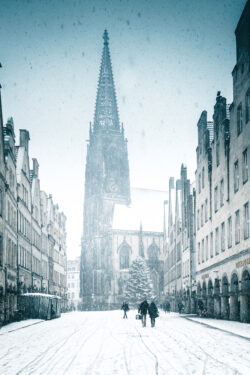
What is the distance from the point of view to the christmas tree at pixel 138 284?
4016 inches

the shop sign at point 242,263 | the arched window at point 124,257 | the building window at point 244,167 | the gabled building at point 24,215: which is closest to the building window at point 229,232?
the shop sign at point 242,263

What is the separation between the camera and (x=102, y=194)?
11794 cm

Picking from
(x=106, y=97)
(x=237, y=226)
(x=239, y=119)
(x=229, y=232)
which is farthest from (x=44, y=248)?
(x=106, y=97)

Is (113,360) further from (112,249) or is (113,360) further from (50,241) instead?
(112,249)

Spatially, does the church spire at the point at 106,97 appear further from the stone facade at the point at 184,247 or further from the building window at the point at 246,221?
the building window at the point at 246,221

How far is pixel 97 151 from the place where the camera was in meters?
119

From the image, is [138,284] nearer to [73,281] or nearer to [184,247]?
[184,247]

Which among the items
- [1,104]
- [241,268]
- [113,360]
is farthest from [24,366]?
[1,104]

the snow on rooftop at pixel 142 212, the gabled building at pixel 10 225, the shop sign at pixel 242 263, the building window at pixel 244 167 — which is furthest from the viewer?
the snow on rooftop at pixel 142 212

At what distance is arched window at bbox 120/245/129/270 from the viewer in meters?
116

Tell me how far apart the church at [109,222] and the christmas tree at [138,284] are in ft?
27.0

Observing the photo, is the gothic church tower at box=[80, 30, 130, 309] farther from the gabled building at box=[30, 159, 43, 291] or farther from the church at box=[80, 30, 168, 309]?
the gabled building at box=[30, 159, 43, 291]

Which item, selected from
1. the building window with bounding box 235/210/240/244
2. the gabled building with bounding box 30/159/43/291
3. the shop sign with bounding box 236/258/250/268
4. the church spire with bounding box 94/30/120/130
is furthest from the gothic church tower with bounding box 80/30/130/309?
the shop sign with bounding box 236/258/250/268

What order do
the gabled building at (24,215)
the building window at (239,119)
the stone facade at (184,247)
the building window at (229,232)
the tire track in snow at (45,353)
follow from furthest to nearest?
the stone facade at (184,247), the gabled building at (24,215), the building window at (229,232), the building window at (239,119), the tire track in snow at (45,353)
